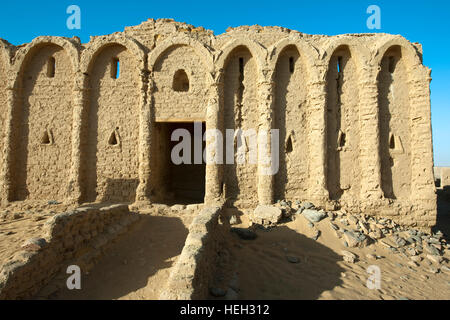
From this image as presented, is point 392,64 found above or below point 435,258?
above

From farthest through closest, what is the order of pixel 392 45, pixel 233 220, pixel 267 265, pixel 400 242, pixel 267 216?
pixel 392 45 → pixel 233 220 → pixel 267 216 → pixel 400 242 → pixel 267 265

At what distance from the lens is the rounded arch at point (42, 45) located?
376 inches

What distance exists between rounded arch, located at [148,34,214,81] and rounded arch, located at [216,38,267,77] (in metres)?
0.34

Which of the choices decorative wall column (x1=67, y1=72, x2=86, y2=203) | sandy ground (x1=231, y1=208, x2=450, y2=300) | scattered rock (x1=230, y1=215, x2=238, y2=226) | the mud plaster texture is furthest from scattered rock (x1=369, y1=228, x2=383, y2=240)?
decorative wall column (x1=67, y1=72, x2=86, y2=203)

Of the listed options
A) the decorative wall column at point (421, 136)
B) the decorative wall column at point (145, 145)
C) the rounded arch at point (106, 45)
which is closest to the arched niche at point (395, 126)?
the decorative wall column at point (421, 136)

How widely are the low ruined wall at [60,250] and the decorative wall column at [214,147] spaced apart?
3379 millimetres

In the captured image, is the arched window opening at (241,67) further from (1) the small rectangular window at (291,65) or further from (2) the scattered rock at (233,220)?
(2) the scattered rock at (233,220)

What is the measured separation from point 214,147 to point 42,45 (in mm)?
8521

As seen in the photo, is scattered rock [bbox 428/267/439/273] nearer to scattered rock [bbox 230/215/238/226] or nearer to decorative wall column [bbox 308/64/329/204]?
decorative wall column [bbox 308/64/329/204]

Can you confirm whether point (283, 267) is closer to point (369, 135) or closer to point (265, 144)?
point (265, 144)

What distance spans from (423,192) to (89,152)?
42.1 ft

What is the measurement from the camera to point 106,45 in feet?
31.3

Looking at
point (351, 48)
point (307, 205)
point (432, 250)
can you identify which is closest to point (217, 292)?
point (307, 205)

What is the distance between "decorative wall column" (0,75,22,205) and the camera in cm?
937
